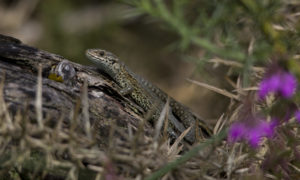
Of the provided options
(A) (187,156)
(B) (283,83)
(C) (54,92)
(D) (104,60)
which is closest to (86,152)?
(A) (187,156)

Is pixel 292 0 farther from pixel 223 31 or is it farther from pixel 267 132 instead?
pixel 267 132

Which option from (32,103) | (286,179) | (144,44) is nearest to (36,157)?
(32,103)

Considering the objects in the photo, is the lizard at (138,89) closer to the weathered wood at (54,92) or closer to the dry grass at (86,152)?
the weathered wood at (54,92)

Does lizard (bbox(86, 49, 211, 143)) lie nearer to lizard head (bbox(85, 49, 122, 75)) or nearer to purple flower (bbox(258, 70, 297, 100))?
lizard head (bbox(85, 49, 122, 75))

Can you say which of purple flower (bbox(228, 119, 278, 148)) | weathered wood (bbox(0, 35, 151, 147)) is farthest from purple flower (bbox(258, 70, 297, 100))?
weathered wood (bbox(0, 35, 151, 147))

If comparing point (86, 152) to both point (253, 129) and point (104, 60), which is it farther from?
point (104, 60)

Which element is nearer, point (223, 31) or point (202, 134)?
point (202, 134)
